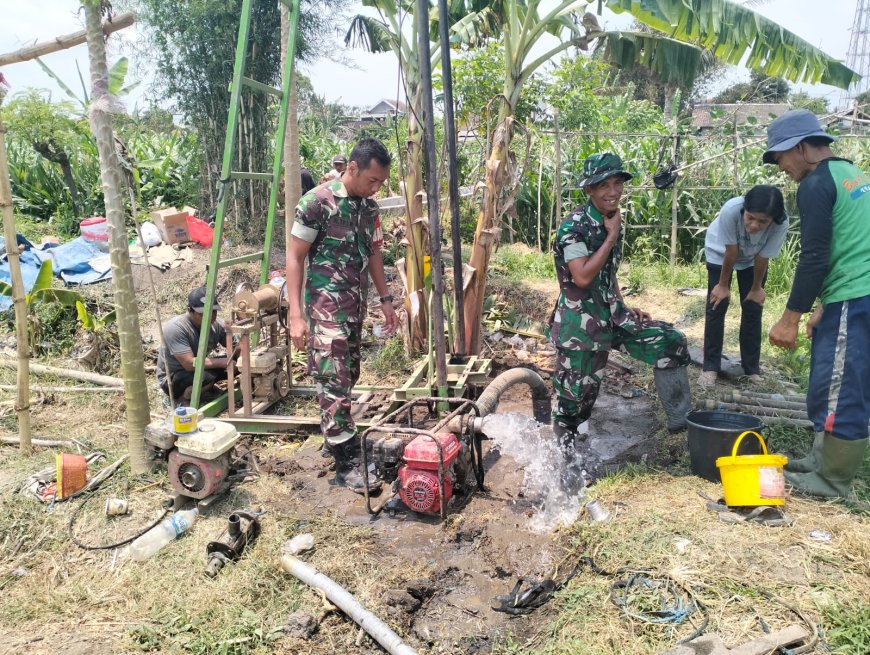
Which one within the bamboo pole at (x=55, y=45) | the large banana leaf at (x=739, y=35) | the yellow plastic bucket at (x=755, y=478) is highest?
the large banana leaf at (x=739, y=35)

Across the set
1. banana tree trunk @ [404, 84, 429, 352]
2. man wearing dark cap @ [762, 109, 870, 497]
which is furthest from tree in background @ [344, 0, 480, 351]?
man wearing dark cap @ [762, 109, 870, 497]

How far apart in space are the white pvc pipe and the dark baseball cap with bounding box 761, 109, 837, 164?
10.2ft

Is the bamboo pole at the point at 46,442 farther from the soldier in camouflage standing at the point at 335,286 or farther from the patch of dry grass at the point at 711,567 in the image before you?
the patch of dry grass at the point at 711,567

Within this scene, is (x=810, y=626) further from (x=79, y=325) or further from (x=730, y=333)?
(x=79, y=325)

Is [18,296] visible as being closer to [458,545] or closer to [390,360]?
[458,545]

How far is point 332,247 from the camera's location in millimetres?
4262

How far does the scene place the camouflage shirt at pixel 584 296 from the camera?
151 inches

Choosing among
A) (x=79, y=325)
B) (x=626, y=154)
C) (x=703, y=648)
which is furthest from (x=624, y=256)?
(x=703, y=648)

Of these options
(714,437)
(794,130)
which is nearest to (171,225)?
(714,437)

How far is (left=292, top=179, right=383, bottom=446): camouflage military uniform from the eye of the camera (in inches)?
166

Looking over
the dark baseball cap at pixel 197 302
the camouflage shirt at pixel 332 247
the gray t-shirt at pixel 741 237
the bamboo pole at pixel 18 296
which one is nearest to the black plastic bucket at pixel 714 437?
the gray t-shirt at pixel 741 237

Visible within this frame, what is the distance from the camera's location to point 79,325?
706 cm

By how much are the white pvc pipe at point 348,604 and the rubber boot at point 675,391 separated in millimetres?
2486

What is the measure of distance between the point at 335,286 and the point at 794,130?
9.33 ft
